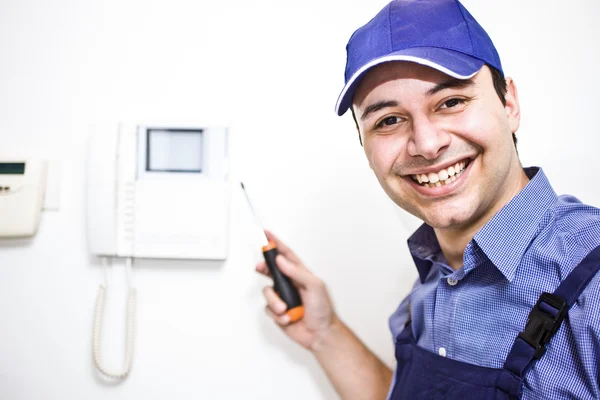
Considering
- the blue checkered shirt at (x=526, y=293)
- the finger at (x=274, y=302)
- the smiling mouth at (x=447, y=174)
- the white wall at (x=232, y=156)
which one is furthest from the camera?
the white wall at (x=232, y=156)

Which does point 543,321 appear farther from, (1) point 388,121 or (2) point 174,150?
(2) point 174,150

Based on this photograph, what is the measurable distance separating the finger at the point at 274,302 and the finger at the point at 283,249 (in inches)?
3.0

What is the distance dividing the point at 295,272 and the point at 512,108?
1.53 ft

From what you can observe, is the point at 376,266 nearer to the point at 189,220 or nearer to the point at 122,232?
the point at 189,220

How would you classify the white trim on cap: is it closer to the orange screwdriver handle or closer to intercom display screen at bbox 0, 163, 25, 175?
the orange screwdriver handle

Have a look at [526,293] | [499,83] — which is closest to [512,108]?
[499,83]

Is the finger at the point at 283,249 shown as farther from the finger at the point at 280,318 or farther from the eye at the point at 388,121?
the eye at the point at 388,121

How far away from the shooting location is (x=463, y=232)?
2.39 feet

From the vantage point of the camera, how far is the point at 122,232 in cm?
87

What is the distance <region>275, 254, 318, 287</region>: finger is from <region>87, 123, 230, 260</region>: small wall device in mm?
130

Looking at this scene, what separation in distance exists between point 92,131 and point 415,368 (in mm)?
741

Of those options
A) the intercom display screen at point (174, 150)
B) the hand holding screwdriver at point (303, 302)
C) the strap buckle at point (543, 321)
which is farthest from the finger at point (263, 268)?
the strap buckle at point (543, 321)

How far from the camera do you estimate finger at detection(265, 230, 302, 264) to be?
33.9 inches

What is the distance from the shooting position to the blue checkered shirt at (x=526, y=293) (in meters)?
0.54
